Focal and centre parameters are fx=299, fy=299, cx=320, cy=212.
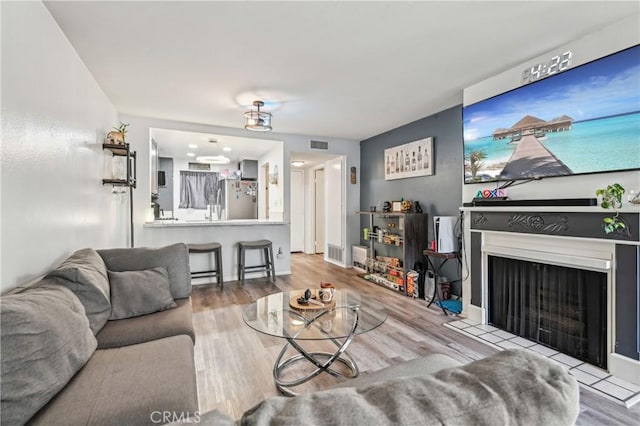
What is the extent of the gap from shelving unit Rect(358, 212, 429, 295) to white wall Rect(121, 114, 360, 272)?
787 mm

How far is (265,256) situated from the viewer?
4910 millimetres

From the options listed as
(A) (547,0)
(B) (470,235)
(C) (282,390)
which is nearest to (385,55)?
(A) (547,0)

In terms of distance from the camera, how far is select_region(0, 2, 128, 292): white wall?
1.48 metres

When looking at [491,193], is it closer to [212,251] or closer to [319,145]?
[319,145]

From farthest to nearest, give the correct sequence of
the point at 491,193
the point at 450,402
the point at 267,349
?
1. the point at 491,193
2. the point at 267,349
3. the point at 450,402

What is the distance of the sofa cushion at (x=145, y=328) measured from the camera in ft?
5.59

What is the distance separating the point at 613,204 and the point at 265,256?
164 inches

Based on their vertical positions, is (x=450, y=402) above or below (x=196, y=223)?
below

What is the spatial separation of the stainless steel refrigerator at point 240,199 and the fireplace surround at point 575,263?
4925 millimetres

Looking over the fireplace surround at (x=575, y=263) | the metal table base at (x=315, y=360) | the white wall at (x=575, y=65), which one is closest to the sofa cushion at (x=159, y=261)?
the metal table base at (x=315, y=360)

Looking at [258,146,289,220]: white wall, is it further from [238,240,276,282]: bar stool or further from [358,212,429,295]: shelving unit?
[358,212,429,295]: shelving unit

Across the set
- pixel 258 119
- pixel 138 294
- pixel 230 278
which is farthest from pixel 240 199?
pixel 138 294

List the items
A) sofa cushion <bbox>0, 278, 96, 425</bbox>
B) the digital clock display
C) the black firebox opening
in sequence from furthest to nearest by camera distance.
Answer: the digital clock display, the black firebox opening, sofa cushion <bbox>0, 278, 96, 425</bbox>

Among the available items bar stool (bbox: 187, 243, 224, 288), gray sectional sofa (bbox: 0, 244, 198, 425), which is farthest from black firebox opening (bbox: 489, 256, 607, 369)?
bar stool (bbox: 187, 243, 224, 288)
